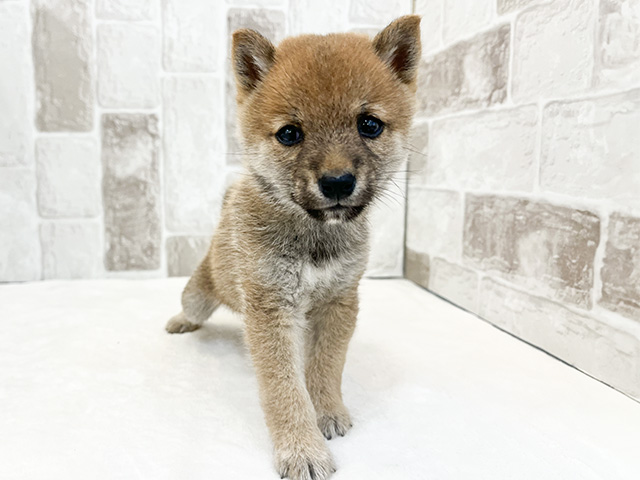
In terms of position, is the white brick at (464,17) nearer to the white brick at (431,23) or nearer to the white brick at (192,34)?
the white brick at (431,23)

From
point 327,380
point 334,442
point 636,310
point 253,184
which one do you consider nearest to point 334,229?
point 253,184

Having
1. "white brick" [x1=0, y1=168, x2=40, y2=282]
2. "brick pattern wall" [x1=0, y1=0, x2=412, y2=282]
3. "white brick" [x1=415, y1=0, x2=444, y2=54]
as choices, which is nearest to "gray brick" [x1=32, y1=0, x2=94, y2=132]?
"brick pattern wall" [x1=0, y1=0, x2=412, y2=282]

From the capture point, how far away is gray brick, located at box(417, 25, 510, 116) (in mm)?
1759

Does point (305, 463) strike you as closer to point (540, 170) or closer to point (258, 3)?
point (540, 170)

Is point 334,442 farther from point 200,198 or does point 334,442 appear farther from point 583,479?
point 200,198

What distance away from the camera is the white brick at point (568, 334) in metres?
1.31

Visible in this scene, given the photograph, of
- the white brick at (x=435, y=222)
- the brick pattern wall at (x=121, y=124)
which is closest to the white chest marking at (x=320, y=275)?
the white brick at (x=435, y=222)

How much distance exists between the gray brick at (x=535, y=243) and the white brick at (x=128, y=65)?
1468 millimetres

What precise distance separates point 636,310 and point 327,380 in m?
0.78

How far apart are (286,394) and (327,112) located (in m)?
0.59

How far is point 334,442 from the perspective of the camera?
1.12 meters

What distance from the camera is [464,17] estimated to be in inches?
77.5

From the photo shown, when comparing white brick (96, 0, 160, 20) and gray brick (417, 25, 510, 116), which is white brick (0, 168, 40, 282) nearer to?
white brick (96, 0, 160, 20)

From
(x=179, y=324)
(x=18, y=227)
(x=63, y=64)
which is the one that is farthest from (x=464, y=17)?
(x=18, y=227)
